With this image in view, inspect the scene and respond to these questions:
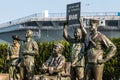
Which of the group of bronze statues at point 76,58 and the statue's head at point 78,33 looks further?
the statue's head at point 78,33

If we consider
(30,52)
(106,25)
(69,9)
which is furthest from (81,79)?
(106,25)

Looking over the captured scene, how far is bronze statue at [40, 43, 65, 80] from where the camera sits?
10336 mm

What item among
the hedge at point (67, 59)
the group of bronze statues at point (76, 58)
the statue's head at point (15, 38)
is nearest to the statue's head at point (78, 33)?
the group of bronze statues at point (76, 58)

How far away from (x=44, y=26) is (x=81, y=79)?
61019mm

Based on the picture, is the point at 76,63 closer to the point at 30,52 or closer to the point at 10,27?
the point at 30,52

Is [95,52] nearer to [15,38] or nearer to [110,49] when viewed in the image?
[110,49]

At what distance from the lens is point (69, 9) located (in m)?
24.1

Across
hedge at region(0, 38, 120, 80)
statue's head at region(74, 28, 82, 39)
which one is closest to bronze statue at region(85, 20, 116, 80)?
statue's head at region(74, 28, 82, 39)

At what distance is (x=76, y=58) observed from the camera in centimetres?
1116

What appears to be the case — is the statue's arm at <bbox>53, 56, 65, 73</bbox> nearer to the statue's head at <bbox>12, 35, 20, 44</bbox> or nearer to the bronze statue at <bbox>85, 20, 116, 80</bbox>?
the bronze statue at <bbox>85, 20, 116, 80</bbox>

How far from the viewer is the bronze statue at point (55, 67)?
33.9 ft

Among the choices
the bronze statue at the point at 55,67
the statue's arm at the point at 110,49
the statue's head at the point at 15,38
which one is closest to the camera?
the statue's arm at the point at 110,49

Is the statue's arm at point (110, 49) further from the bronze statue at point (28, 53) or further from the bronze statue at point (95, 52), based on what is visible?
the bronze statue at point (28, 53)

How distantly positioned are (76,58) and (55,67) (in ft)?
3.01
